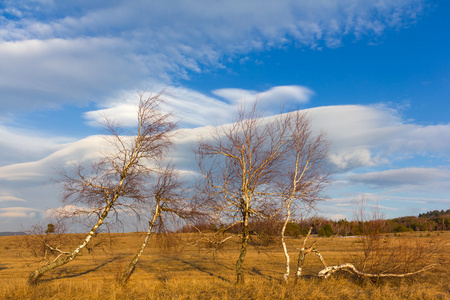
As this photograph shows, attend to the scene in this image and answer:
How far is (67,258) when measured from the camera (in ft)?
49.4

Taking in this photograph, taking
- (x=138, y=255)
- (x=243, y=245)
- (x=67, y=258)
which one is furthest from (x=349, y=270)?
(x=67, y=258)

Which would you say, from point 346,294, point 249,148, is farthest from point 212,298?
point 249,148

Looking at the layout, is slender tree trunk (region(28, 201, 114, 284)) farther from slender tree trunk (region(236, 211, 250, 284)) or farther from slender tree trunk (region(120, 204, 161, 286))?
slender tree trunk (region(236, 211, 250, 284))

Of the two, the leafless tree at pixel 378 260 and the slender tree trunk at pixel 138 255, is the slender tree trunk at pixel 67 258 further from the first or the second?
the leafless tree at pixel 378 260

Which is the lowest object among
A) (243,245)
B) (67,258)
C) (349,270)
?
(349,270)

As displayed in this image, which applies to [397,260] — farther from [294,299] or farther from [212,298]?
[212,298]

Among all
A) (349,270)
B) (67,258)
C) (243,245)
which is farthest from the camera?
(349,270)

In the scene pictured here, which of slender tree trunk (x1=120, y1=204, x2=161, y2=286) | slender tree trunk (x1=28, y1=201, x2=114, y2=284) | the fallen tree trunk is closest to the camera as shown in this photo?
slender tree trunk (x1=28, y1=201, x2=114, y2=284)

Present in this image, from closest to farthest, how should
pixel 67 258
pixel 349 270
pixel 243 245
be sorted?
pixel 243 245 → pixel 67 258 → pixel 349 270

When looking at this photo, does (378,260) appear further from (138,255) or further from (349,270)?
(138,255)

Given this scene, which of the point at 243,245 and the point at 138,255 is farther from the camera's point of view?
the point at 138,255

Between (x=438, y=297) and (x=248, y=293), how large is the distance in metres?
7.04

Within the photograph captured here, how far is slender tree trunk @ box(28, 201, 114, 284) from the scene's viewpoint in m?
14.7

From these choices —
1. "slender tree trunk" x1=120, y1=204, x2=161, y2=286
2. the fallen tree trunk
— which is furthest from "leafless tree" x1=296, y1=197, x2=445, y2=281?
"slender tree trunk" x1=120, y1=204, x2=161, y2=286
